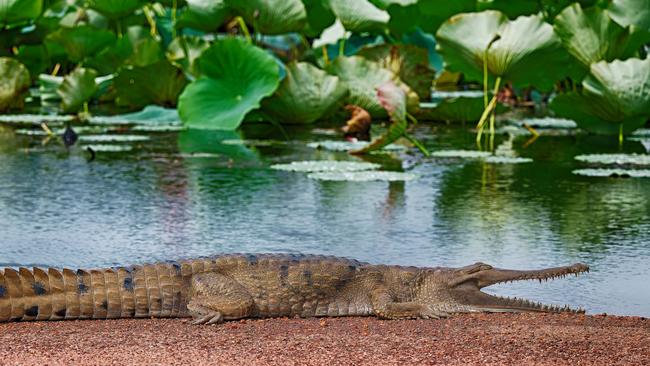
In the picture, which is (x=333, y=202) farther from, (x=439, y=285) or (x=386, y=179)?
(x=439, y=285)

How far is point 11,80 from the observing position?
12359 mm

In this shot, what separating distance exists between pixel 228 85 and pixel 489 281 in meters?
5.92

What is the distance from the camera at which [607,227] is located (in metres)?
6.29

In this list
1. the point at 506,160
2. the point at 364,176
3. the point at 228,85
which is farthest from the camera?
the point at 228,85

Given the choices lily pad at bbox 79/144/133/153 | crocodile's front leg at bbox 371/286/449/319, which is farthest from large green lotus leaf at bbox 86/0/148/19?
crocodile's front leg at bbox 371/286/449/319

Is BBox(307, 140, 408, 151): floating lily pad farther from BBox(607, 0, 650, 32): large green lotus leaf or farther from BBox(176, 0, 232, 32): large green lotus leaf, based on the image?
BBox(176, 0, 232, 32): large green lotus leaf


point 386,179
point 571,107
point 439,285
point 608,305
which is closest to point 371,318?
point 439,285

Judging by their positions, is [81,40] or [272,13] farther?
[81,40]

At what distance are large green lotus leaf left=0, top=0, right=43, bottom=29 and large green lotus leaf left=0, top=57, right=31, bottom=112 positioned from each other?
1363mm

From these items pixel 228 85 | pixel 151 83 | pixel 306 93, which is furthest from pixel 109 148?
pixel 151 83

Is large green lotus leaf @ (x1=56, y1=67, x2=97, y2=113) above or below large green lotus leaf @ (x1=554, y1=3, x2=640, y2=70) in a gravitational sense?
below

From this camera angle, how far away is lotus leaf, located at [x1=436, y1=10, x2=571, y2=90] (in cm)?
909

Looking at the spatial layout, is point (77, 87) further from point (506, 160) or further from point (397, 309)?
point (397, 309)

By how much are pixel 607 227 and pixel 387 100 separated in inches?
97.6
